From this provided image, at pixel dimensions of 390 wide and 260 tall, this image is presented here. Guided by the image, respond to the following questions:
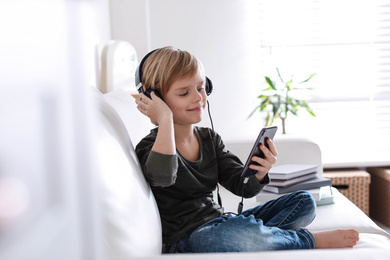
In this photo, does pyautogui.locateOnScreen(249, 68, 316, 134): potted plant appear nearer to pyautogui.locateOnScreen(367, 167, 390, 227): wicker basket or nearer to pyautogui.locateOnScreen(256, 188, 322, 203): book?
pyautogui.locateOnScreen(367, 167, 390, 227): wicker basket

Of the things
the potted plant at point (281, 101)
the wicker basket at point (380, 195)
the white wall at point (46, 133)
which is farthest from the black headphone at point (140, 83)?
the wicker basket at point (380, 195)

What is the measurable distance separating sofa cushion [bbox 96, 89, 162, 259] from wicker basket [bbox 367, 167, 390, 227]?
2.15 m

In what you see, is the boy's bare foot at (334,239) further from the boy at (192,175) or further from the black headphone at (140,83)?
the black headphone at (140,83)

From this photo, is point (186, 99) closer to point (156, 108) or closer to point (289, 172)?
point (156, 108)

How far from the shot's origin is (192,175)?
125 cm

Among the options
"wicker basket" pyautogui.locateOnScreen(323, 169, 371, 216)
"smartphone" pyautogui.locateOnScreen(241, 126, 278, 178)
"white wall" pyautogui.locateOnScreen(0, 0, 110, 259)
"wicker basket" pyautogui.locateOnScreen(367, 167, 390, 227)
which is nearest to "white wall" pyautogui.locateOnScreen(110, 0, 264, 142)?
"wicker basket" pyautogui.locateOnScreen(323, 169, 371, 216)

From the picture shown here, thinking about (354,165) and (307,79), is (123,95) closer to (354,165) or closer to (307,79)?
(307,79)

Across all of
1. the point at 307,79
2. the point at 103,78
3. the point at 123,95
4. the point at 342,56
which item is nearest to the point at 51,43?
the point at 123,95

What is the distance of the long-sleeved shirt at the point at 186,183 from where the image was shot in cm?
110

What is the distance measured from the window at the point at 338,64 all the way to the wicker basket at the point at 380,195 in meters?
0.15

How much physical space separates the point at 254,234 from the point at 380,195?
215 centimetres

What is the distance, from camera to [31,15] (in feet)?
0.74

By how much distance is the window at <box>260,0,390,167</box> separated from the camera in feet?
10.3

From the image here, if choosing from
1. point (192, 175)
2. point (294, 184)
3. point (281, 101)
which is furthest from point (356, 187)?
point (192, 175)
